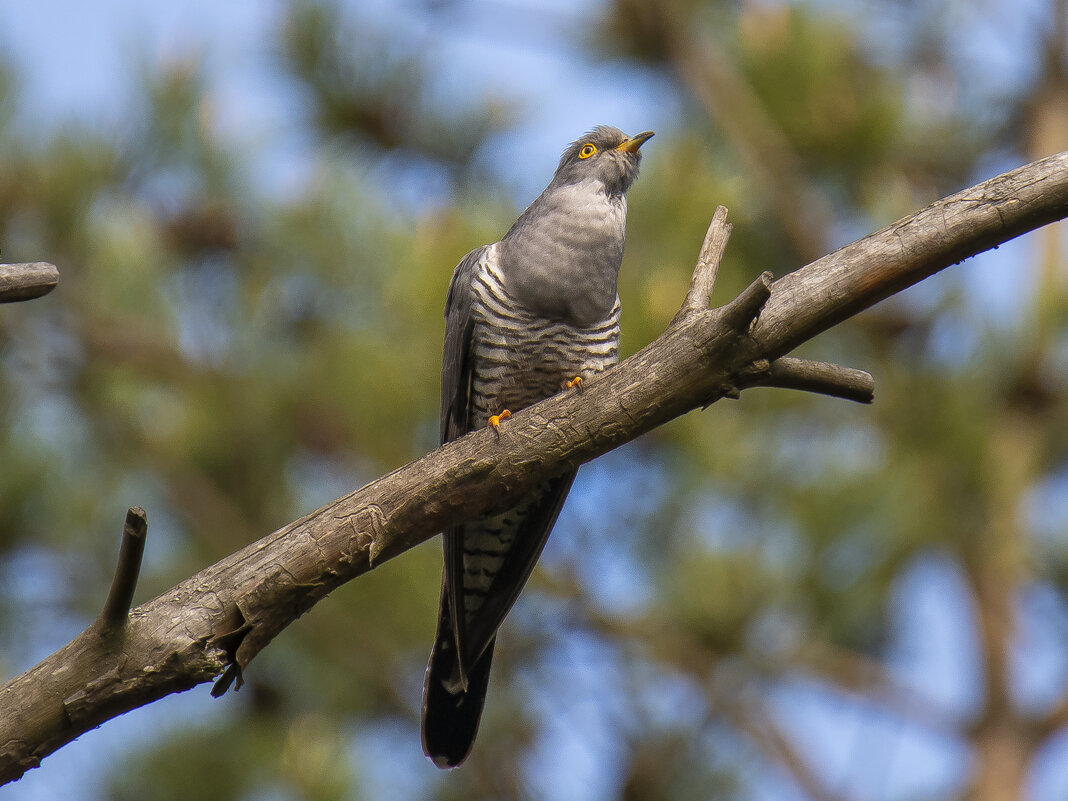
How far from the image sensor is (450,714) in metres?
2.89

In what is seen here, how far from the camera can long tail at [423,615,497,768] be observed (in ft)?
9.46

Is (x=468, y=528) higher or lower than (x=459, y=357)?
lower

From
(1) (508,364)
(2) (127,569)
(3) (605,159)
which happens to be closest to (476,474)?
(2) (127,569)

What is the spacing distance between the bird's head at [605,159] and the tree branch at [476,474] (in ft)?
3.67

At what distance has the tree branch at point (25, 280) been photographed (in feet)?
6.40

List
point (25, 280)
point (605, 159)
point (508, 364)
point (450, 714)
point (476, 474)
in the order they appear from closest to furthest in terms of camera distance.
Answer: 1. point (25, 280)
2. point (476, 474)
3. point (450, 714)
4. point (508, 364)
5. point (605, 159)

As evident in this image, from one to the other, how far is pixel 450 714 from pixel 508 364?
2.91 ft

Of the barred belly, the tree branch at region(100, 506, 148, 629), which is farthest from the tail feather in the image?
the tree branch at region(100, 506, 148, 629)

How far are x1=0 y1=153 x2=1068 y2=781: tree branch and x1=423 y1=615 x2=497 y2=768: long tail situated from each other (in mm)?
752

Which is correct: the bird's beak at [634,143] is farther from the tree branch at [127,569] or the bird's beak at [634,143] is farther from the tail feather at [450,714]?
the tree branch at [127,569]

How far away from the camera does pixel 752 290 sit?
6.63ft

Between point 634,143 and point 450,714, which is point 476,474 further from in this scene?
point 634,143

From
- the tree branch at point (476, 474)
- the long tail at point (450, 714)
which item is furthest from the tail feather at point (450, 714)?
the tree branch at point (476, 474)

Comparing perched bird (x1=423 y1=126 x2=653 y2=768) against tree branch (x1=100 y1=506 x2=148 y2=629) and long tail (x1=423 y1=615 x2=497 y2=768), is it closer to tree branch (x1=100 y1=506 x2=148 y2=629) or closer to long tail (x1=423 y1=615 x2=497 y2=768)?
long tail (x1=423 y1=615 x2=497 y2=768)
